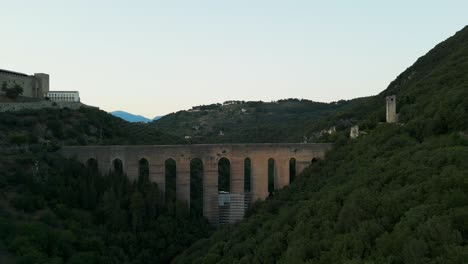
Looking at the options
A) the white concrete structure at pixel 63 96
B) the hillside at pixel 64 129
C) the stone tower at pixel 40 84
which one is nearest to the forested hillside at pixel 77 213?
the hillside at pixel 64 129

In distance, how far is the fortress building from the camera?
54.6 metres

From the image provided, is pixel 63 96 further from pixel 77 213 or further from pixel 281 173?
pixel 281 173

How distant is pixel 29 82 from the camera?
58.0 meters

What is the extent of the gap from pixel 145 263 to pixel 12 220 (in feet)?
26.1

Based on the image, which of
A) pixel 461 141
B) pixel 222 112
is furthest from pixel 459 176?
pixel 222 112

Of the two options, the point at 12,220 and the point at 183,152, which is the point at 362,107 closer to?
the point at 183,152

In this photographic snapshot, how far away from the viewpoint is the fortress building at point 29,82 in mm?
54559

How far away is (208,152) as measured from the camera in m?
39.4

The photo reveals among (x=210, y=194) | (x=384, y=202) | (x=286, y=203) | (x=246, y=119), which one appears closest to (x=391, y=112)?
(x=286, y=203)

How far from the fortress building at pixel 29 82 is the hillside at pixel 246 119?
31.4m

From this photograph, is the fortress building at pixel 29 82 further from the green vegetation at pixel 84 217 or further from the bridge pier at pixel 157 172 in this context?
the bridge pier at pixel 157 172

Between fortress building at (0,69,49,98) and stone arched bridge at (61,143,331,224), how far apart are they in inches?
780

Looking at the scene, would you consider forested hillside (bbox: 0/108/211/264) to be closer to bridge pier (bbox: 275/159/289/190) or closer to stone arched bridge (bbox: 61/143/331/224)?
stone arched bridge (bbox: 61/143/331/224)

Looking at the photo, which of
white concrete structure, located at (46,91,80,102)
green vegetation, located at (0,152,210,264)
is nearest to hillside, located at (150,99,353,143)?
white concrete structure, located at (46,91,80,102)
